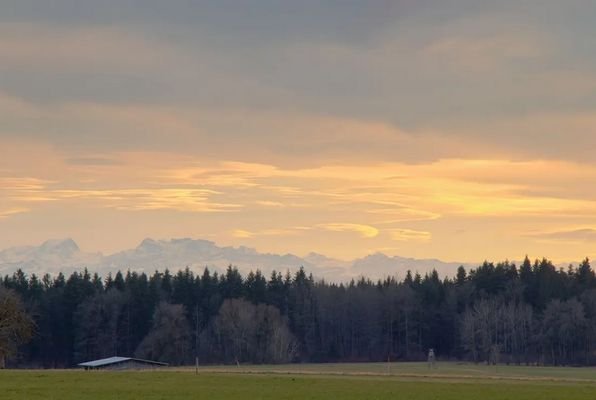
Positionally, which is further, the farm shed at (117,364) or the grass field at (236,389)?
the farm shed at (117,364)

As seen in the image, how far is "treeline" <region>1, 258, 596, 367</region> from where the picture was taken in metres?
164

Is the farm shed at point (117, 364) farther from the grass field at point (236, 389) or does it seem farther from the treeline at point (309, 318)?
the treeline at point (309, 318)

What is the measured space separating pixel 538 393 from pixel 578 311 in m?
108

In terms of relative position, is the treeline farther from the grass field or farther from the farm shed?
the grass field

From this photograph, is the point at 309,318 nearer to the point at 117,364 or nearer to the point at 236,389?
the point at 117,364

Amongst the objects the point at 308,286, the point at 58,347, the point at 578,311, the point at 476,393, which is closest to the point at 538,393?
the point at 476,393

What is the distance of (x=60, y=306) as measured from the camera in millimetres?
168000

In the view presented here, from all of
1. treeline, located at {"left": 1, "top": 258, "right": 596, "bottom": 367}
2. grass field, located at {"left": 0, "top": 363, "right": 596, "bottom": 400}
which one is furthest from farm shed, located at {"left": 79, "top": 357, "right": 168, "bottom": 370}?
treeline, located at {"left": 1, "top": 258, "right": 596, "bottom": 367}

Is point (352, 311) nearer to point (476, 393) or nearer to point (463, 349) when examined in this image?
point (463, 349)

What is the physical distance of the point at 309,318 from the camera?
18638 cm

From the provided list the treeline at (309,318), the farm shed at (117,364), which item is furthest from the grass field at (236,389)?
the treeline at (309,318)

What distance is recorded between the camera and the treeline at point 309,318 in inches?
6447

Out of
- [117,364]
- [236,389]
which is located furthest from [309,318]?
[236,389]

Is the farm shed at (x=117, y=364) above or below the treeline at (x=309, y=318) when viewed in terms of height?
below
